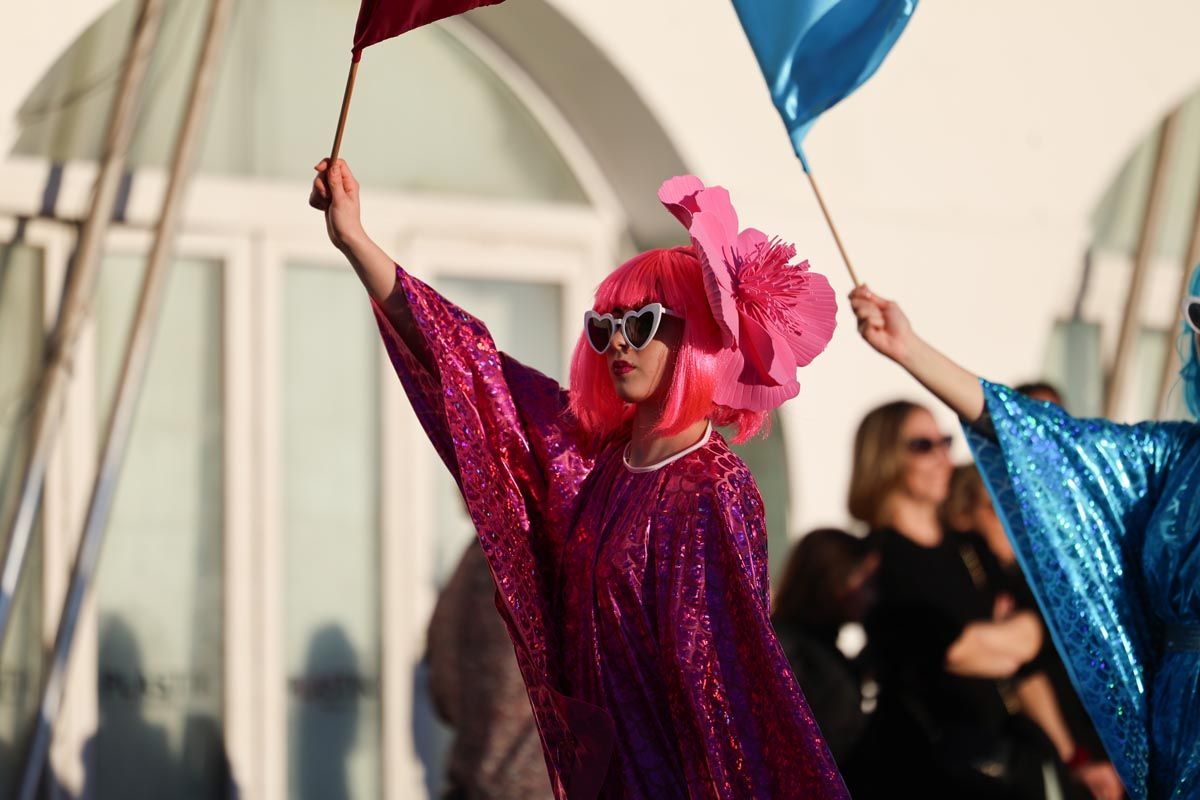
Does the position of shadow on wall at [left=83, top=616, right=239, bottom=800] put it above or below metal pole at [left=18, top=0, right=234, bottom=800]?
below

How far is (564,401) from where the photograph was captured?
10.4 ft

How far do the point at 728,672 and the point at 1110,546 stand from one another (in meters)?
1.18

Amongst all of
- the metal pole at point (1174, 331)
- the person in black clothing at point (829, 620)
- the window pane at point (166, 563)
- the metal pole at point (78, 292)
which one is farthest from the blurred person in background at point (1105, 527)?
the metal pole at point (1174, 331)

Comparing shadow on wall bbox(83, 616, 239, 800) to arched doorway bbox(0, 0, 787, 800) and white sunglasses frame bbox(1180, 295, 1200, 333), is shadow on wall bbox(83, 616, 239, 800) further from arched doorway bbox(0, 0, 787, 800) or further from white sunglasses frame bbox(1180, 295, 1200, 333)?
white sunglasses frame bbox(1180, 295, 1200, 333)

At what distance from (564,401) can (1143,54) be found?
4.14 meters

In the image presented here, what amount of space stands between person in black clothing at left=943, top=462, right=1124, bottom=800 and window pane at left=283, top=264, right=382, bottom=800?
1.65 meters

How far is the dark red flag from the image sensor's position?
3.04m

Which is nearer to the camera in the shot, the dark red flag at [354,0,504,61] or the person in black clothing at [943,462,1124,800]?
the dark red flag at [354,0,504,61]

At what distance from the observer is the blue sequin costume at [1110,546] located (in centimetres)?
348

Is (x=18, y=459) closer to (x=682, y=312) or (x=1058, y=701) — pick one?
(x=682, y=312)

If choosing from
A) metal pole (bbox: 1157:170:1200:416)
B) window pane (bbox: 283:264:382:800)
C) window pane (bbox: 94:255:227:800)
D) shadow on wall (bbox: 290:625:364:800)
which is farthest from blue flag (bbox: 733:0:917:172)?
metal pole (bbox: 1157:170:1200:416)

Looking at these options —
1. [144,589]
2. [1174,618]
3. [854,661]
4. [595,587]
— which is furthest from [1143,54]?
[595,587]

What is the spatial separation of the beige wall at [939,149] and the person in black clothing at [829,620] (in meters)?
0.85

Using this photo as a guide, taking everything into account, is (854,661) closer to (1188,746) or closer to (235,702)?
(1188,746)
